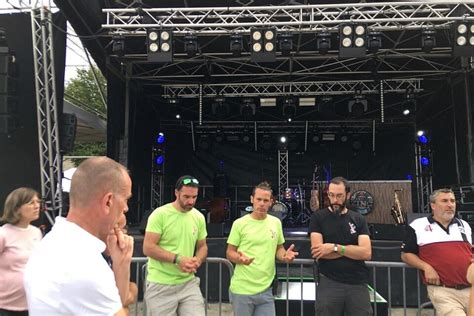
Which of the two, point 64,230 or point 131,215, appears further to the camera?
point 131,215

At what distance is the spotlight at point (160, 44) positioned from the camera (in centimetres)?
771

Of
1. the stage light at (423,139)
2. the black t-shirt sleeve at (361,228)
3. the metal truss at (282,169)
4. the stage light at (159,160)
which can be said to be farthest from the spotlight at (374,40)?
the metal truss at (282,169)

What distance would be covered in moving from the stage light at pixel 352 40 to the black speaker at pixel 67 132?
500 cm

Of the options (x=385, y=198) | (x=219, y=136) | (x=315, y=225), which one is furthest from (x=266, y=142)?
(x=315, y=225)

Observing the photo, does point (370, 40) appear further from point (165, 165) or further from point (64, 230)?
point (165, 165)

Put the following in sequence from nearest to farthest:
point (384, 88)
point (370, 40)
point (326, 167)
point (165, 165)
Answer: point (370, 40) < point (384, 88) < point (165, 165) < point (326, 167)

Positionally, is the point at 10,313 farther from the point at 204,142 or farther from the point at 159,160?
the point at 204,142

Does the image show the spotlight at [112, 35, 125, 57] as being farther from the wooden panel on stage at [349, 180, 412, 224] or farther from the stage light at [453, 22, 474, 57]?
the wooden panel on stage at [349, 180, 412, 224]

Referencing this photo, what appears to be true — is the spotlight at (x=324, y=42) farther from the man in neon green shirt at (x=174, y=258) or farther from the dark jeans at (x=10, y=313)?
the dark jeans at (x=10, y=313)

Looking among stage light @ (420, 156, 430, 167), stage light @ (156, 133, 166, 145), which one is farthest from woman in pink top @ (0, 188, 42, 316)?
stage light @ (420, 156, 430, 167)

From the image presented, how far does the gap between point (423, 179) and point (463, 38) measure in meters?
7.21

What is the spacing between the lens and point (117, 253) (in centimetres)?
154

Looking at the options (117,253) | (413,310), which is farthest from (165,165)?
(117,253)

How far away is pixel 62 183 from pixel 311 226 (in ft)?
16.3
